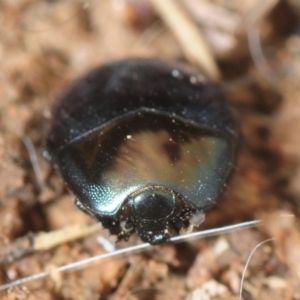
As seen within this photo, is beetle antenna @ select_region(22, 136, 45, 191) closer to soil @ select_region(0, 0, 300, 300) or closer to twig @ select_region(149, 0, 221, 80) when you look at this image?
soil @ select_region(0, 0, 300, 300)

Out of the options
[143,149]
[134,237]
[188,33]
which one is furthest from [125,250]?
[188,33]

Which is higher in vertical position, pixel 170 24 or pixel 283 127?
pixel 170 24

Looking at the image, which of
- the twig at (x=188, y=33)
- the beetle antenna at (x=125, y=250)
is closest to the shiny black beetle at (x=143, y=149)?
the beetle antenna at (x=125, y=250)

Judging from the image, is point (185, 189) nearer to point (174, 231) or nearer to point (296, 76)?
point (174, 231)

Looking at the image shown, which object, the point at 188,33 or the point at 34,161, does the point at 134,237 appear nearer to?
the point at 34,161

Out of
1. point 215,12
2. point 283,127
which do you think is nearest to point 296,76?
point 283,127

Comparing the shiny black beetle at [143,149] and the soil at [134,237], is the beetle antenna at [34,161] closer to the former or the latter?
the soil at [134,237]

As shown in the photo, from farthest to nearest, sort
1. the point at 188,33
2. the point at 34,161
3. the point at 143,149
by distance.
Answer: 1. the point at 188,33
2. the point at 34,161
3. the point at 143,149

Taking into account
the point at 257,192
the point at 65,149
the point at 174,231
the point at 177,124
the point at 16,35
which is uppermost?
the point at 16,35
